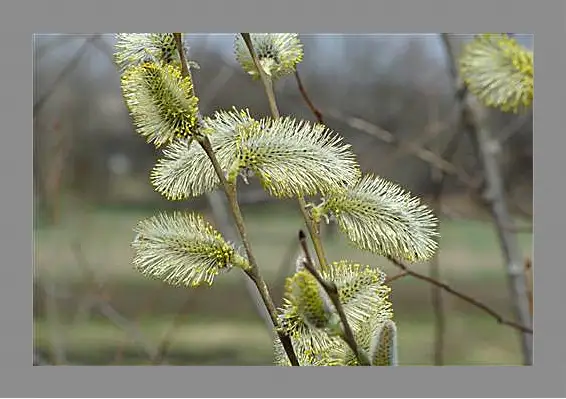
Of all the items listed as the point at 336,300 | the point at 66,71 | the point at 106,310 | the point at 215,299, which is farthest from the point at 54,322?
the point at 336,300

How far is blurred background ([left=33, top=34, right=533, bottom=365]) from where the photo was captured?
4.50 ft

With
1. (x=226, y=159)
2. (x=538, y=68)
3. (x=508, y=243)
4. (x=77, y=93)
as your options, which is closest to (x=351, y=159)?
(x=226, y=159)

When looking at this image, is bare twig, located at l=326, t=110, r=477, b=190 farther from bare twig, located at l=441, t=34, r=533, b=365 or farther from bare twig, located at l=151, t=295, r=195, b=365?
bare twig, located at l=151, t=295, r=195, b=365

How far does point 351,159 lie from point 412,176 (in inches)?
30.7

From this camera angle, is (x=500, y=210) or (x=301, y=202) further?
(x=500, y=210)

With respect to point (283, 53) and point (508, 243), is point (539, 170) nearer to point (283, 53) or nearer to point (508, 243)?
point (508, 243)

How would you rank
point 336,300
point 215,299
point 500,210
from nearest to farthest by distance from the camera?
point 336,300 → point 500,210 → point 215,299

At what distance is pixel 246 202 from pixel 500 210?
1.41 feet

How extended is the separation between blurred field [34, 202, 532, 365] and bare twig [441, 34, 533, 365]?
38 millimetres

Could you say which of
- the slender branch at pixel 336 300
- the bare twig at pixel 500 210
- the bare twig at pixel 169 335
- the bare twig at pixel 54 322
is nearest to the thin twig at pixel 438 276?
the bare twig at pixel 500 210

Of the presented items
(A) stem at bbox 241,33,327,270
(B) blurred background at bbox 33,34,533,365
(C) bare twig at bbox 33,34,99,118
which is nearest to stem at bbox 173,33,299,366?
(A) stem at bbox 241,33,327,270

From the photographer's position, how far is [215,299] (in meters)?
1.63

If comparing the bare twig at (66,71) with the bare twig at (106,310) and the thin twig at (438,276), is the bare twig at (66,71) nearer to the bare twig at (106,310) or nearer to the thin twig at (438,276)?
the bare twig at (106,310)

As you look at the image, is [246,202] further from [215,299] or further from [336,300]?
[336,300]
